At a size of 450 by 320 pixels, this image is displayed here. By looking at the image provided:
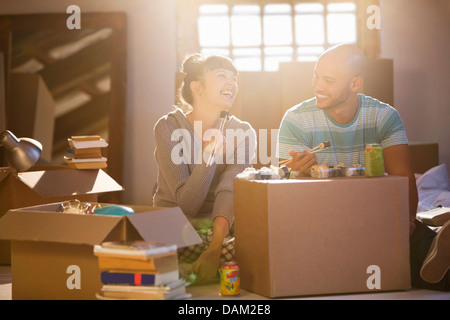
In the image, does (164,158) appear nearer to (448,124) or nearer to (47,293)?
(47,293)

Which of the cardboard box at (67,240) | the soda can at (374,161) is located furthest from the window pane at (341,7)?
the cardboard box at (67,240)

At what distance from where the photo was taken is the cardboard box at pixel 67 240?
2297 mm

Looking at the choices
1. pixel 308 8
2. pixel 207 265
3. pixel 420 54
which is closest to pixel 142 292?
pixel 207 265

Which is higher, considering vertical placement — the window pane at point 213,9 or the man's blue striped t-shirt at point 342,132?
the window pane at point 213,9

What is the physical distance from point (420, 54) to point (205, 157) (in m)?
3.69

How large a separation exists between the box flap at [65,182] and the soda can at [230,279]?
42.5 inches

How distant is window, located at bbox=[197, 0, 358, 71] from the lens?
6.04 meters

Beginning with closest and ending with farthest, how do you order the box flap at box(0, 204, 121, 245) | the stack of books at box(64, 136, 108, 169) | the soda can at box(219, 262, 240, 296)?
the box flap at box(0, 204, 121, 245), the soda can at box(219, 262, 240, 296), the stack of books at box(64, 136, 108, 169)

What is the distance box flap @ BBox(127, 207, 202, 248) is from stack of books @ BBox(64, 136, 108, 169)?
119 centimetres

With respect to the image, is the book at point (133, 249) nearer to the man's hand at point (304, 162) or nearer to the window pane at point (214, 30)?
the man's hand at point (304, 162)

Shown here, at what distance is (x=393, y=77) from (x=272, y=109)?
1198 millimetres

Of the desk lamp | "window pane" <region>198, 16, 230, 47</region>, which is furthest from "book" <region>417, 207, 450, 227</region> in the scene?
"window pane" <region>198, 16, 230, 47</region>

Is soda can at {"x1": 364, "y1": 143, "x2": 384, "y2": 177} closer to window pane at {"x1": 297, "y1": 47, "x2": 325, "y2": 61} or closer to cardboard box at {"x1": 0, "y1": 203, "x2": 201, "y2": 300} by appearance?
cardboard box at {"x1": 0, "y1": 203, "x2": 201, "y2": 300}

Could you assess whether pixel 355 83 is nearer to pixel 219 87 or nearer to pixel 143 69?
pixel 219 87
